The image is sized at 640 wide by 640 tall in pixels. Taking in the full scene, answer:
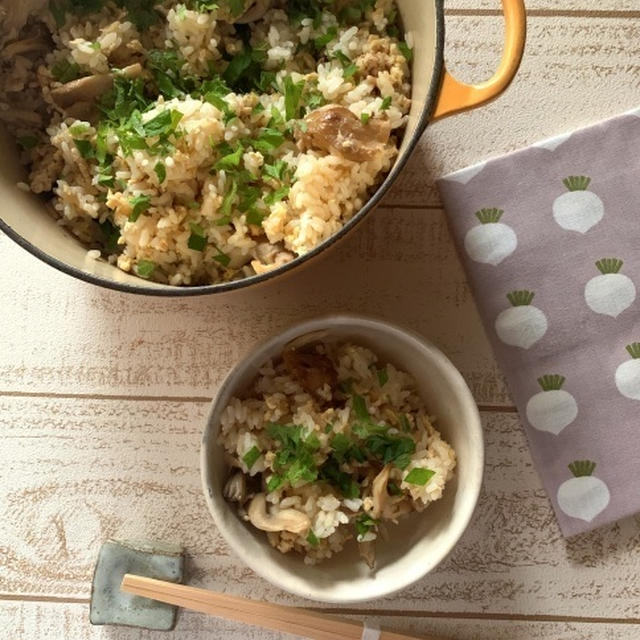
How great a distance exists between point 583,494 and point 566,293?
0.98 feet

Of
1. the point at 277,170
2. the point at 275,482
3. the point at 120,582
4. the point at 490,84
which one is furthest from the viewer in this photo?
the point at 120,582

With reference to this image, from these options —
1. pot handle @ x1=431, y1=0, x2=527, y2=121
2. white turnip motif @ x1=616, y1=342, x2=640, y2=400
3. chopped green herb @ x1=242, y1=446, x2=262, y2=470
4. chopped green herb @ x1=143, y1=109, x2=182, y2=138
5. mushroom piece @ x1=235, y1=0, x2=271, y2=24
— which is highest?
mushroom piece @ x1=235, y1=0, x2=271, y2=24

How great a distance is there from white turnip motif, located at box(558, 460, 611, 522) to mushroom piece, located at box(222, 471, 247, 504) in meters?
0.47

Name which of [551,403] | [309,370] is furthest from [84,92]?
[551,403]

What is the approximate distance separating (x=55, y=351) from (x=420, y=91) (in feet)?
2.20

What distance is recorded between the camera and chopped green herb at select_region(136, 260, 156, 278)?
3.31 ft

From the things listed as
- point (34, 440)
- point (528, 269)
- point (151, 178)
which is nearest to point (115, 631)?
point (34, 440)

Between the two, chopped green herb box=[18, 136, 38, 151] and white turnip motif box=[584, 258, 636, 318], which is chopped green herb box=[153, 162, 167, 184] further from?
white turnip motif box=[584, 258, 636, 318]

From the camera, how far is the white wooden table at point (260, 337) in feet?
4.03

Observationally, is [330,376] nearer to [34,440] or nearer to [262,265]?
[262,265]

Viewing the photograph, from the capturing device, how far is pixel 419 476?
1.09m

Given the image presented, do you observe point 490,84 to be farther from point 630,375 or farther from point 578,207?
point 630,375

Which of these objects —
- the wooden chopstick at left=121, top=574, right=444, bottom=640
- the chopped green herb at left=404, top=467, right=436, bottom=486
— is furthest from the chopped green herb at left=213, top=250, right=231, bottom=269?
the wooden chopstick at left=121, top=574, right=444, bottom=640

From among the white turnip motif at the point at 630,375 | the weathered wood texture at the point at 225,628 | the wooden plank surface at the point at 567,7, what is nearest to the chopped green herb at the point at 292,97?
the wooden plank surface at the point at 567,7
